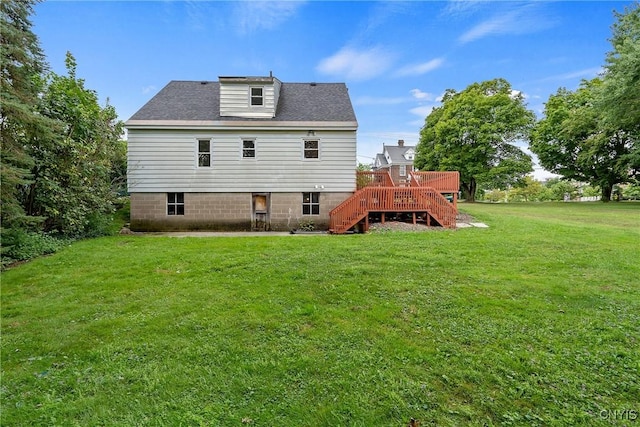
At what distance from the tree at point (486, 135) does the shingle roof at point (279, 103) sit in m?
16.3

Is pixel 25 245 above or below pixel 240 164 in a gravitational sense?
below

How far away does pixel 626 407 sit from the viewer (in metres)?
2.55

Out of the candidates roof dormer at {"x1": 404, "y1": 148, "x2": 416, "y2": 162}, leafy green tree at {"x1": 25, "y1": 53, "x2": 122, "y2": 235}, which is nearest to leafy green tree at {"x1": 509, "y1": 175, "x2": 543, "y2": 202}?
roof dormer at {"x1": 404, "y1": 148, "x2": 416, "y2": 162}

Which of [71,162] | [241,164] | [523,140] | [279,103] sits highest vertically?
[523,140]

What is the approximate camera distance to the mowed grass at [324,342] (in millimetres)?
2600

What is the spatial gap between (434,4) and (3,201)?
14.8 meters

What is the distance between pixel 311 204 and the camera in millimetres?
13180

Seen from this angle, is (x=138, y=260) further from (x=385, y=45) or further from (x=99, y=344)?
(x=385, y=45)

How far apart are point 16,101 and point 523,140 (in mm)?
32336

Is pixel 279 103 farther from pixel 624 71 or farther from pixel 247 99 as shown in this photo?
pixel 624 71

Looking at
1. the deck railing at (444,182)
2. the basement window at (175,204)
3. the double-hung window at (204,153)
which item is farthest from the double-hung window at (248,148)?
the deck railing at (444,182)

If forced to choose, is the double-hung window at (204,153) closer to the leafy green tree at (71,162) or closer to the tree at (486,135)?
the leafy green tree at (71,162)

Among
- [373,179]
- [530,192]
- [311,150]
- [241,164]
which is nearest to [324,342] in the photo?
[311,150]

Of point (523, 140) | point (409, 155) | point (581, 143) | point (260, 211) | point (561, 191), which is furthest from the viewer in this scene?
point (409, 155)
